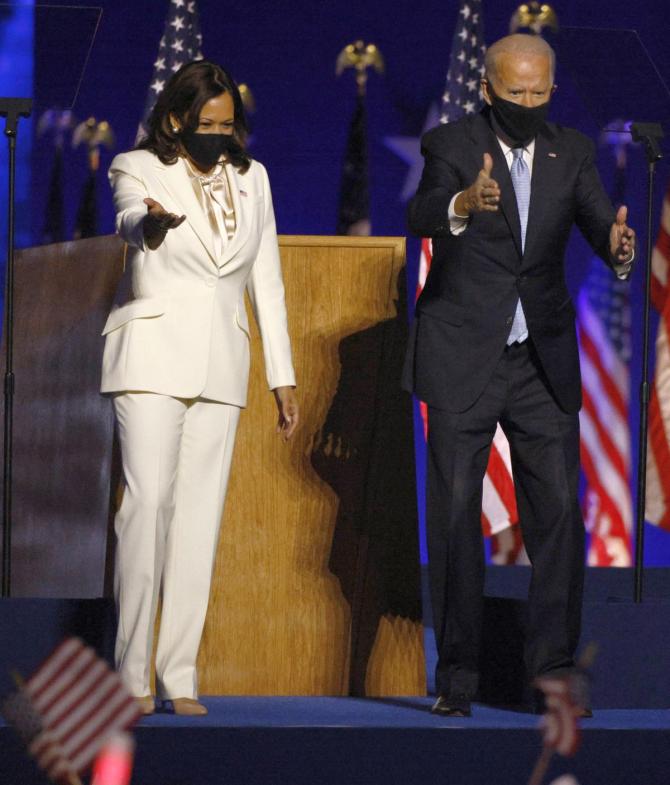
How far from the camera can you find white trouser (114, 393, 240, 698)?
125 inches

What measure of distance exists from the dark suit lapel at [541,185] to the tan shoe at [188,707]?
120 cm

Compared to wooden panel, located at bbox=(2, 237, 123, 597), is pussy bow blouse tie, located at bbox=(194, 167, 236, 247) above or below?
above

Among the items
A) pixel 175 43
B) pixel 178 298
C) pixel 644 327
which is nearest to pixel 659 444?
pixel 644 327

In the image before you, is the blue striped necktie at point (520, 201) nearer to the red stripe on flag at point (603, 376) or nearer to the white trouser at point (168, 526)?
the white trouser at point (168, 526)

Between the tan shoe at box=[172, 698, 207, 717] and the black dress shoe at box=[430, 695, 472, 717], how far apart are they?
499 millimetres

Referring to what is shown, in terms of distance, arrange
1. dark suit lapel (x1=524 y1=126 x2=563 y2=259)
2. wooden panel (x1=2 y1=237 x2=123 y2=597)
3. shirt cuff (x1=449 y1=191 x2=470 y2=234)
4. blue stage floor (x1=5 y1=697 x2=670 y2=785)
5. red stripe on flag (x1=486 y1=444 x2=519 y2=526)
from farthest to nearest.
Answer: red stripe on flag (x1=486 y1=444 x2=519 y2=526) < wooden panel (x1=2 y1=237 x2=123 y2=597) < dark suit lapel (x1=524 y1=126 x2=563 y2=259) < shirt cuff (x1=449 y1=191 x2=470 y2=234) < blue stage floor (x1=5 y1=697 x2=670 y2=785)

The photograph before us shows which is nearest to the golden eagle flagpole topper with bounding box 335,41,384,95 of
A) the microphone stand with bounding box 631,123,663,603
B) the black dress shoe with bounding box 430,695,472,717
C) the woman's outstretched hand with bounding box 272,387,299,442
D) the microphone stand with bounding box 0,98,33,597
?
the microphone stand with bounding box 631,123,663,603

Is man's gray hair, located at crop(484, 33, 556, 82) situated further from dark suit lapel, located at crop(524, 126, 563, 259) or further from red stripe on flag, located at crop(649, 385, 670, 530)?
red stripe on flag, located at crop(649, 385, 670, 530)

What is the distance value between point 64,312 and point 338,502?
1.01 metres

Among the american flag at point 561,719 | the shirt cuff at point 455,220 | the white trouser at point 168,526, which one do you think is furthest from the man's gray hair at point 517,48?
the american flag at point 561,719

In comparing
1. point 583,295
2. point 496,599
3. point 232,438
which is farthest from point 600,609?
point 583,295

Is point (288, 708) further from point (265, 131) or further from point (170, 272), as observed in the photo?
point (265, 131)

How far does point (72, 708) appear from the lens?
1658mm

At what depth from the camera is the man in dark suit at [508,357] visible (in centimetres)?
329
